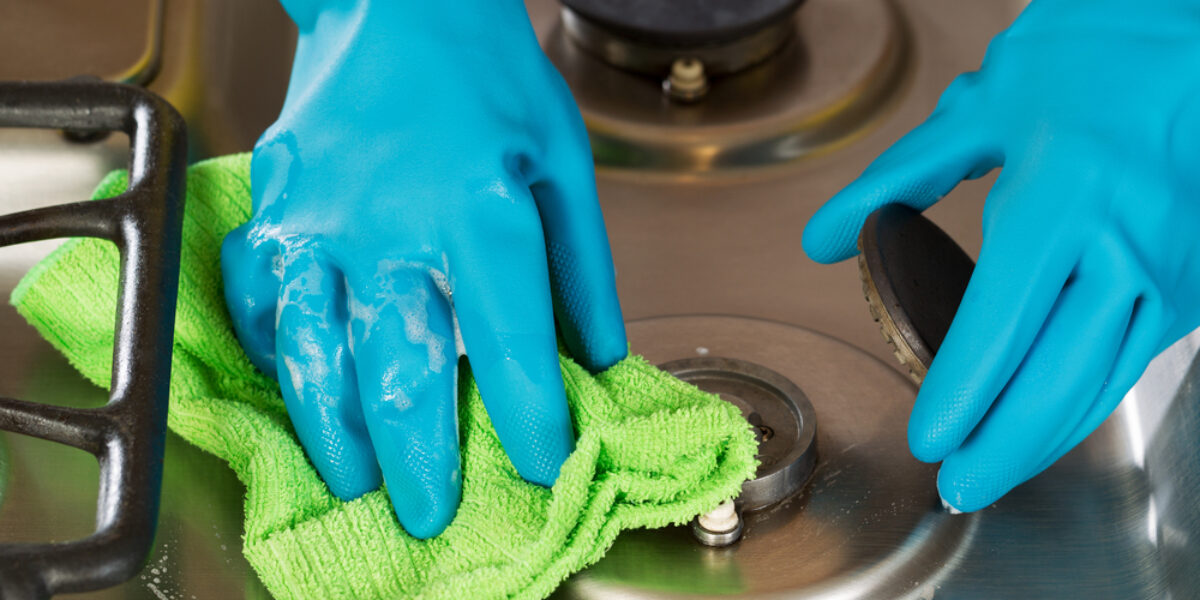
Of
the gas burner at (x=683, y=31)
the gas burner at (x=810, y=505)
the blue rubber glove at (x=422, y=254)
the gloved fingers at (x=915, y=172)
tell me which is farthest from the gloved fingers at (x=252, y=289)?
the gas burner at (x=683, y=31)

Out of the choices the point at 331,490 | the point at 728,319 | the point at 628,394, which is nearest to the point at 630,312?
the point at 728,319

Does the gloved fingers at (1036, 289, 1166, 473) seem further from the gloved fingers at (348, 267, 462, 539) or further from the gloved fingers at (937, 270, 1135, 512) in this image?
the gloved fingers at (348, 267, 462, 539)

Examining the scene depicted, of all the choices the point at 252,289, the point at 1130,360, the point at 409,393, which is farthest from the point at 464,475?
the point at 1130,360

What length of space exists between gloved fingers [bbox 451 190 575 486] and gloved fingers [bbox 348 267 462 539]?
21 millimetres

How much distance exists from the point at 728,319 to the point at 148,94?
0.46 meters

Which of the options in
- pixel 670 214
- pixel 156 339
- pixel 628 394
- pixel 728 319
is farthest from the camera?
pixel 670 214

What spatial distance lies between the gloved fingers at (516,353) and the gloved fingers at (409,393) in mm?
21

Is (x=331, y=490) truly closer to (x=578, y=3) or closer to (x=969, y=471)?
(x=969, y=471)

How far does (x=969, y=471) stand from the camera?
713mm

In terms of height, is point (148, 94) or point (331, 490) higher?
point (148, 94)

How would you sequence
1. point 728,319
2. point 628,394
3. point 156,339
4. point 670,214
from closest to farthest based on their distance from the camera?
point 156,339
point 628,394
point 728,319
point 670,214

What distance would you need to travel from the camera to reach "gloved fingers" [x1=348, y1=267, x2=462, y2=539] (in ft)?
2.26

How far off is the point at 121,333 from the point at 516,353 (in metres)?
0.22

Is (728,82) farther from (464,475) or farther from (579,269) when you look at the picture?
(464,475)
